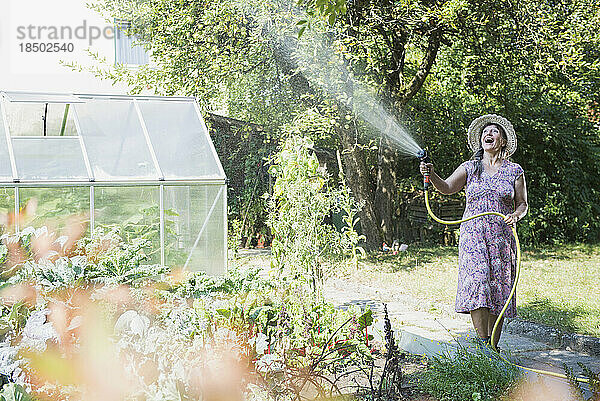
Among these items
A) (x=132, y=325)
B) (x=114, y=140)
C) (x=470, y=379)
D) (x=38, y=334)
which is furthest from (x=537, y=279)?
(x=38, y=334)

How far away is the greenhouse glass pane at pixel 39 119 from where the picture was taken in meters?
6.21

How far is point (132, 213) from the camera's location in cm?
556

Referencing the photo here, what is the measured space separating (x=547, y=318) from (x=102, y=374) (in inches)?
183

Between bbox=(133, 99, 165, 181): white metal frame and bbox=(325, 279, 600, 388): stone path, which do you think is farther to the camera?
bbox=(133, 99, 165, 181): white metal frame

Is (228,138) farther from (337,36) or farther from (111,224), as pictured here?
(111,224)

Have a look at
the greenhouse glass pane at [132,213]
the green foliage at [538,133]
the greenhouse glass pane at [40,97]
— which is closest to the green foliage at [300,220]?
the greenhouse glass pane at [132,213]

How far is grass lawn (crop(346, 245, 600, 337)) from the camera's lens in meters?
5.88

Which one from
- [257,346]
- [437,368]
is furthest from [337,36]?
[257,346]

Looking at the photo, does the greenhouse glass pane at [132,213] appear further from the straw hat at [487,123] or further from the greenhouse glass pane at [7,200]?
the straw hat at [487,123]

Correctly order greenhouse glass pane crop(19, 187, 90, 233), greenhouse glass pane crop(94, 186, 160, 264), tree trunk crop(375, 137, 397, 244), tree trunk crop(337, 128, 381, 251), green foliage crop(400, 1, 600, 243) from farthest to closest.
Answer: green foliage crop(400, 1, 600, 243)
tree trunk crop(375, 137, 397, 244)
tree trunk crop(337, 128, 381, 251)
greenhouse glass pane crop(94, 186, 160, 264)
greenhouse glass pane crop(19, 187, 90, 233)

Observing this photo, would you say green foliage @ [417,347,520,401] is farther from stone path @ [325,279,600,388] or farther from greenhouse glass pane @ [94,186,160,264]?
greenhouse glass pane @ [94,186,160,264]

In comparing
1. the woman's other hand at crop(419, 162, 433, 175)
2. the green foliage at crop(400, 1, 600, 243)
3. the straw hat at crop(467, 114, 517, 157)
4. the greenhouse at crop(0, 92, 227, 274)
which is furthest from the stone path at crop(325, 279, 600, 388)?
the green foliage at crop(400, 1, 600, 243)

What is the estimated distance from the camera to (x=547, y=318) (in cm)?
572

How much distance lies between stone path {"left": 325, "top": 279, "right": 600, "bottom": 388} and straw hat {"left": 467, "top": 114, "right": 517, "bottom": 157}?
4.48 ft
